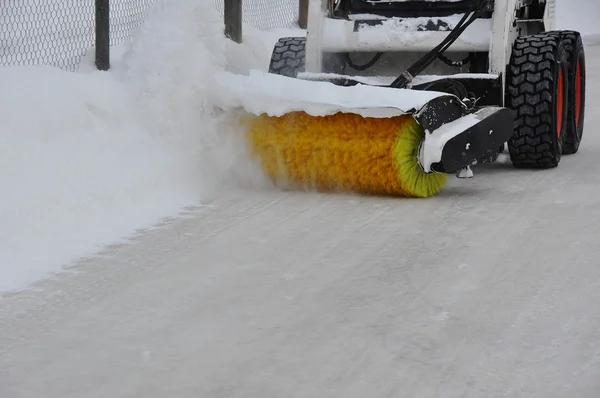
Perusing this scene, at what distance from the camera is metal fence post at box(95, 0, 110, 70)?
8000 mm

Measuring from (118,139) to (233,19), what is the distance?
446cm

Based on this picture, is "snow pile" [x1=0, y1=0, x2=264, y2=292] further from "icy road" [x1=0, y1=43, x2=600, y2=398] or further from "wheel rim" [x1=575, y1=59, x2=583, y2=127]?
"wheel rim" [x1=575, y1=59, x2=583, y2=127]

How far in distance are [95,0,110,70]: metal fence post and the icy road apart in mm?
2454

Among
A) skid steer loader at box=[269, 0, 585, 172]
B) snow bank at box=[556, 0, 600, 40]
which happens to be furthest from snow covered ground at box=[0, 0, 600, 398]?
snow bank at box=[556, 0, 600, 40]

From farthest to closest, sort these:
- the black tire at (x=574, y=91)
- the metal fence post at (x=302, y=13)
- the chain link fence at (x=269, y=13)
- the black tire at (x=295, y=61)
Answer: the metal fence post at (x=302, y=13) < the chain link fence at (x=269, y=13) < the black tire at (x=574, y=91) < the black tire at (x=295, y=61)

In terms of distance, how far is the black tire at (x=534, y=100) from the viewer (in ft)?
23.4

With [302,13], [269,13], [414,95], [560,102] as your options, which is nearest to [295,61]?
[414,95]

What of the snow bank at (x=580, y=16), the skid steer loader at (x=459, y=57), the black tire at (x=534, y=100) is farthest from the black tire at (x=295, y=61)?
the snow bank at (x=580, y=16)

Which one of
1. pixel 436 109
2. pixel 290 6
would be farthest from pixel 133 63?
pixel 290 6

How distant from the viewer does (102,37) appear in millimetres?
8039

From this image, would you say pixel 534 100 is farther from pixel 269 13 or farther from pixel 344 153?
pixel 269 13

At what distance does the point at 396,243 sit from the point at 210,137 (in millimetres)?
1852

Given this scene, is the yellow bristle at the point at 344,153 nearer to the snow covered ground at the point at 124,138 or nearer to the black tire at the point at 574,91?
the snow covered ground at the point at 124,138

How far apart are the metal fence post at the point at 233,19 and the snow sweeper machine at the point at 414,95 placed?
2.85 metres
